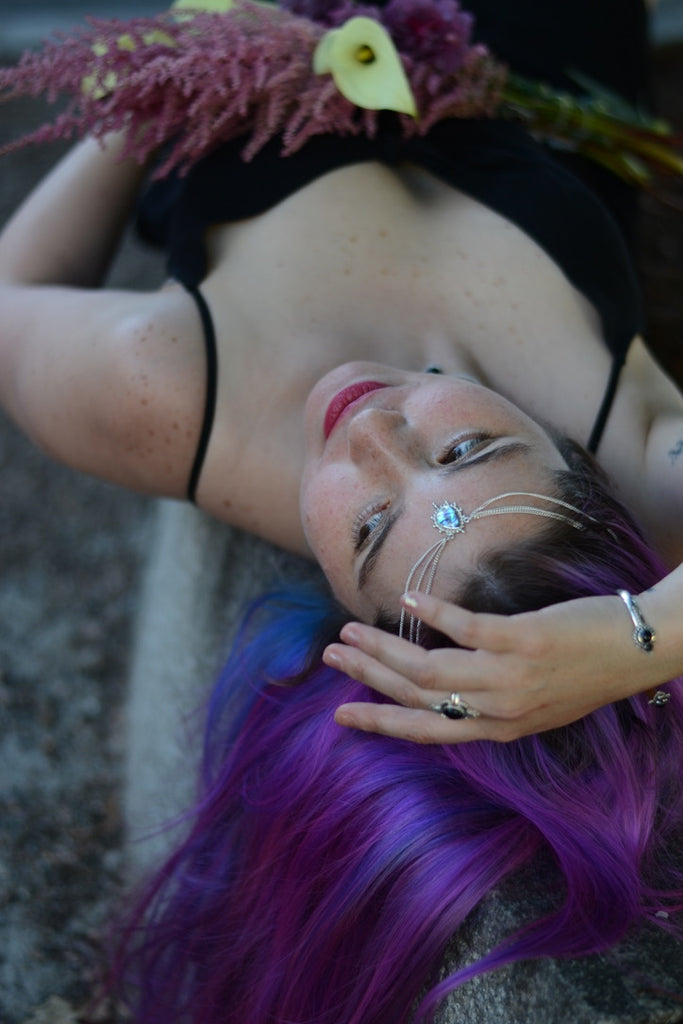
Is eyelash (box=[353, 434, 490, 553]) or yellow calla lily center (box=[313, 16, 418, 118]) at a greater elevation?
yellow calla lily center (box=[313, 16, 418, 118])

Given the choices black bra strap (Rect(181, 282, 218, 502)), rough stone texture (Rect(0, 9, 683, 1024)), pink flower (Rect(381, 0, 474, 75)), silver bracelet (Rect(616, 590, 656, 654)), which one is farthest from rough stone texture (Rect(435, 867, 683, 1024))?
pink flower (Rect(381, 0, 474, 75))

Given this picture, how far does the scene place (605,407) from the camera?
2.02 metres

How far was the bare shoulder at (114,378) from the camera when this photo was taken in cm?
190

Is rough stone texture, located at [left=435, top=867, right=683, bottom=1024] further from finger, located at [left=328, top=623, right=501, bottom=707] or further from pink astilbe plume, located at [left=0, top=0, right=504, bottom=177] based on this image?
pink astilbe plume, located at [left=0, top=0, right=504, bottom=177]

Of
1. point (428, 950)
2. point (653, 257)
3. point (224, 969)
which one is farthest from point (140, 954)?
point (653, 257)

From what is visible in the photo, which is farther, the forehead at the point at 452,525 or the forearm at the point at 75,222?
the forearm at the point at 75,222

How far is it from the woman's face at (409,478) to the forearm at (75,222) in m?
0.94

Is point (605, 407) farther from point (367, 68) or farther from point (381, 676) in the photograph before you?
point (381, 676)

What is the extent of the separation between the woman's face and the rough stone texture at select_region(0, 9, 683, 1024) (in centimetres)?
50

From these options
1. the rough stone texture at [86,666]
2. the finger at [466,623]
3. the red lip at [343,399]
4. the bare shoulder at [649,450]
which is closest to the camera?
the finger at [466,623]

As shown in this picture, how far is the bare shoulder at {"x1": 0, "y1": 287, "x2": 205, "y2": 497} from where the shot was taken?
190 cm

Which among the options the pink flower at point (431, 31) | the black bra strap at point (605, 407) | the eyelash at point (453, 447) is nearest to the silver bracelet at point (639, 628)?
the eyelash at point (453, 447)

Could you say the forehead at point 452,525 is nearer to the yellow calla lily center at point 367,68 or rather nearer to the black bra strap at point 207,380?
the black bra strap at point 207,380

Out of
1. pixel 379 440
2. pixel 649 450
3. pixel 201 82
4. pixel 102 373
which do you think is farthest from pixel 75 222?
pixel 649 450
